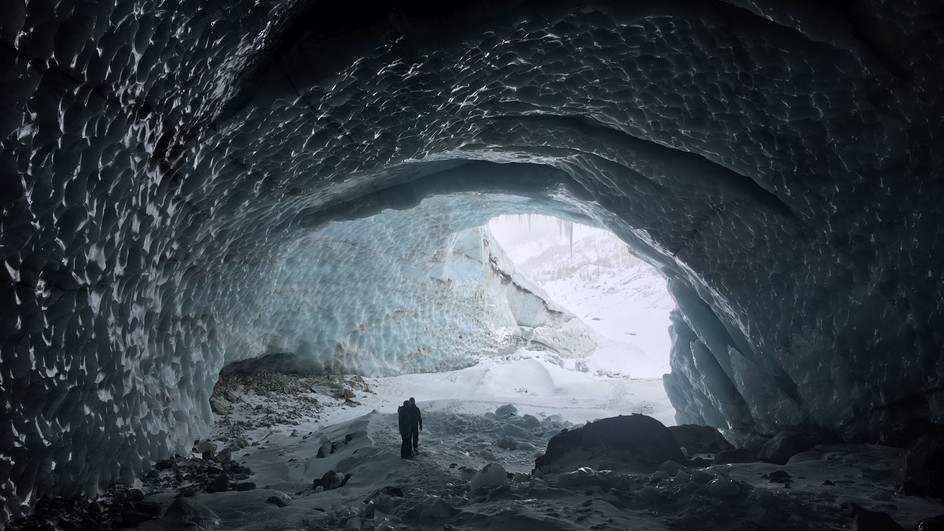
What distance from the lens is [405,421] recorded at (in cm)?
545

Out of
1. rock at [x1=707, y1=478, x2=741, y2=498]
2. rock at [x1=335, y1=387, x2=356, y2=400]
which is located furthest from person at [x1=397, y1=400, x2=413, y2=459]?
rock at [x1=335, y1=387, x2=356, y2=400]

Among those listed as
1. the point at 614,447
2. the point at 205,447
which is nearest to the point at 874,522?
the point at 614,447

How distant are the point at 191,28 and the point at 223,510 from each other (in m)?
3.47

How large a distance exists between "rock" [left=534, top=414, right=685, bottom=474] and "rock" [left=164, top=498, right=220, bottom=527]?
2.71 metres

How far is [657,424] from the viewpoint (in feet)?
17.1

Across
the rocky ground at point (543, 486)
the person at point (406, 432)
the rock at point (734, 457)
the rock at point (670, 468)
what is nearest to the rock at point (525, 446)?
the rocky ground at point (543, 486)

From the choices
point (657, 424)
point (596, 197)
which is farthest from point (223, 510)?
point (596, 197)

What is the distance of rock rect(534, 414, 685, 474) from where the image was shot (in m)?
4.68

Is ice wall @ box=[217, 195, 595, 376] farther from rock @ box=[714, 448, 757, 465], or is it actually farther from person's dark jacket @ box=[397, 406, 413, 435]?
rock @ box=[714, 448, 757, 465]

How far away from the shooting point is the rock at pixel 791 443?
187 inches

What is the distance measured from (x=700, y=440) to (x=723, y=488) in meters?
2.73

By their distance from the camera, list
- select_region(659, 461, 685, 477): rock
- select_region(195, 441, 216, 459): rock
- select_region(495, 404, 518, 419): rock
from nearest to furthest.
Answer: select_region(659, 461, 685, 477): rock, select_region(195, 441, 216, 459): rock, select_region(495, 404, 518, 419): rock

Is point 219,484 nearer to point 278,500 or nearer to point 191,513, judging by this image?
point 278,500

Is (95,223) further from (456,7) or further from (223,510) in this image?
(456,7)
